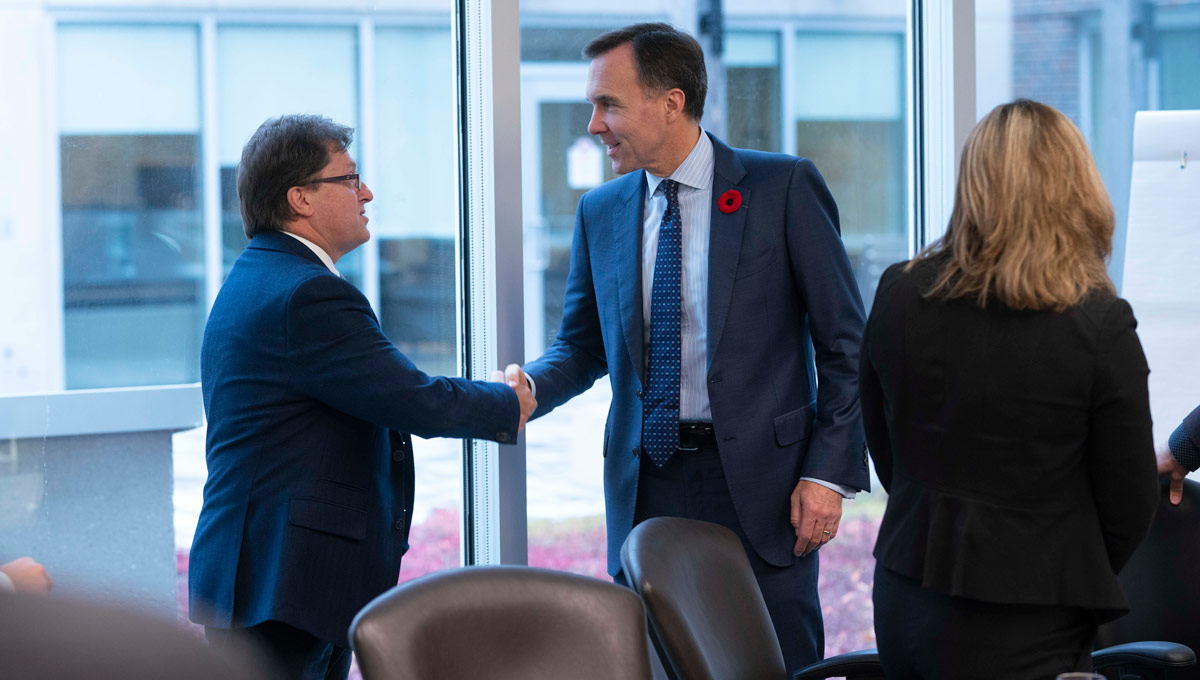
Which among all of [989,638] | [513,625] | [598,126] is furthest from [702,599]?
[598,126]

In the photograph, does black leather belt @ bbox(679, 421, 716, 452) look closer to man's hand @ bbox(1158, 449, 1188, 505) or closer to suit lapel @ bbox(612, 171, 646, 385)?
suit lapel @ bbox(612, 171, 646, 385)

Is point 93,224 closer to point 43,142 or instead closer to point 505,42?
point 43,142

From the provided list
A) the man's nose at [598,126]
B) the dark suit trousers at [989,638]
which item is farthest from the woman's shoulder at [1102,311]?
the man's nose at [598,126]

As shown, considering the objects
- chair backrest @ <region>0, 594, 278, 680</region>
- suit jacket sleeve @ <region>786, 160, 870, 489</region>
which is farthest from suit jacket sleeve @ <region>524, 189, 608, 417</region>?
chair backrest @ <region>0, 594, 278, 680</region>

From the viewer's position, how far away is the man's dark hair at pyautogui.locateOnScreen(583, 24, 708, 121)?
2650 millimetres

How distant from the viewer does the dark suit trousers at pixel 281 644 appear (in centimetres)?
225

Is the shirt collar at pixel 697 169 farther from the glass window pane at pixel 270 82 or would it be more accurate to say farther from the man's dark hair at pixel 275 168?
the glass window pane at pixel 270 82

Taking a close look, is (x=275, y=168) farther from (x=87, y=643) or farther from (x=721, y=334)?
(x=87, y=643)

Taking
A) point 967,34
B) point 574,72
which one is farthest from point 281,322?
point 967,34

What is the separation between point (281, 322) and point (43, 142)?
3.16ft

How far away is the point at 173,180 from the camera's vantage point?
288cm

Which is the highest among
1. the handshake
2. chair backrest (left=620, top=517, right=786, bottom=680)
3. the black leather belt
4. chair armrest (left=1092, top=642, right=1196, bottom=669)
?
the handshake

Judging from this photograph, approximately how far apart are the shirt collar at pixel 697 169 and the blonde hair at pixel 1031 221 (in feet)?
2.93

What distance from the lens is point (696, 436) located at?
2.59m
